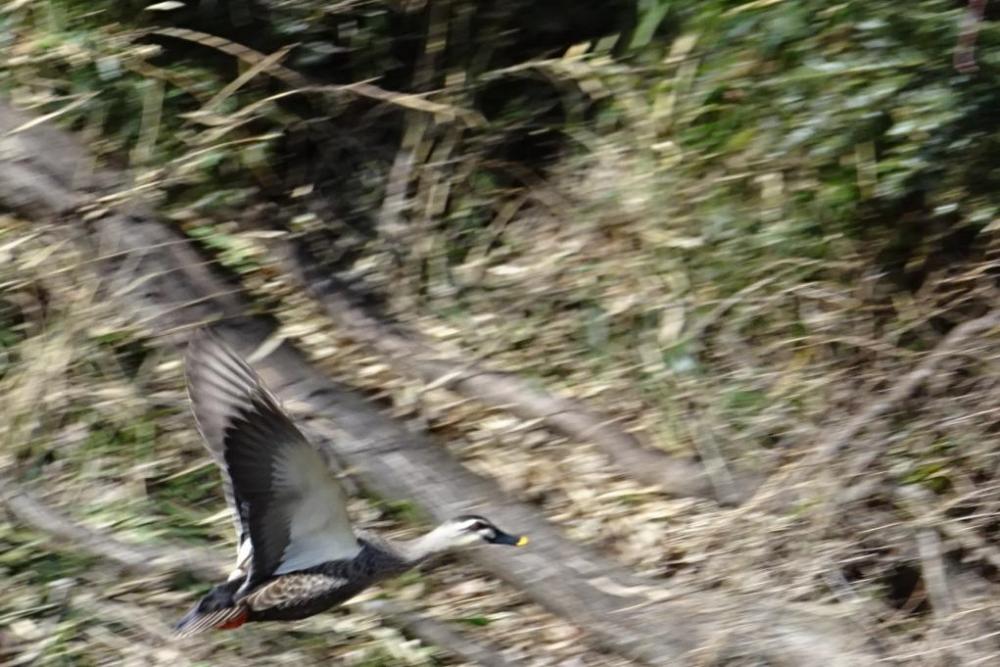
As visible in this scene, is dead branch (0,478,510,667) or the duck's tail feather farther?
dead branch (0,478,510,667)

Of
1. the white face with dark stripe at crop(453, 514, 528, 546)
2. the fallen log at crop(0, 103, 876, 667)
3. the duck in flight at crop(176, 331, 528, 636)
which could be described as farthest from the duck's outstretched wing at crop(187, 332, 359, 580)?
the fallen log at crop(0, 103, 876, 667)

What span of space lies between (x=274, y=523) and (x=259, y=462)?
21cm

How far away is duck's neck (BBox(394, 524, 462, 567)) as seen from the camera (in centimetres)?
391

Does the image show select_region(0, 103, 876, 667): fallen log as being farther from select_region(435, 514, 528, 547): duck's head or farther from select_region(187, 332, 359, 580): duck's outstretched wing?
select_region(187, 332, 359, 580): duck's outstretched wing

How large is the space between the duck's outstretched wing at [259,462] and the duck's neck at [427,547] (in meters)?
0.22

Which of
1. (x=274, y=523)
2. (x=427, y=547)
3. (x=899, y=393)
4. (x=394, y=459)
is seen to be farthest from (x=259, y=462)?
(x=899, y=393)

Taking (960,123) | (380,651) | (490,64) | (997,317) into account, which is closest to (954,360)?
(997,317)

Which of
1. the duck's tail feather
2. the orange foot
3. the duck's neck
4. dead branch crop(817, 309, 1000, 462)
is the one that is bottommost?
the duck's neck

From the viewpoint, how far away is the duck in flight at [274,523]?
3523 millimetres

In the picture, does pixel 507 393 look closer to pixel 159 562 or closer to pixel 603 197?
pixel 603 197

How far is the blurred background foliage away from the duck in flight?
0.56 m

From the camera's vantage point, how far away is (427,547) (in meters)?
3.92

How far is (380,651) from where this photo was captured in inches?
155

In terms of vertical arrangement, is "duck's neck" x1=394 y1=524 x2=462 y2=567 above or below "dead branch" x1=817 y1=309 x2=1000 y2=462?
below
